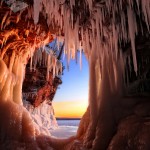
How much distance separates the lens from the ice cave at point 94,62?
5090 mm

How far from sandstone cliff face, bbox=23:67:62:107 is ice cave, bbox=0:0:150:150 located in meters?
4.59

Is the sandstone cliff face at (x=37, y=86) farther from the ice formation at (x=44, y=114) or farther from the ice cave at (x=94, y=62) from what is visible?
the ice cave at (x=94, y=62)

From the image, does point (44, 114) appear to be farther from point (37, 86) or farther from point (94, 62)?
point (94, 62)

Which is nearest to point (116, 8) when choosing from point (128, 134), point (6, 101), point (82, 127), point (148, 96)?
point (148, 96)

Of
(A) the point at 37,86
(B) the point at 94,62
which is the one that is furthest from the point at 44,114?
(B) the point at 94,62

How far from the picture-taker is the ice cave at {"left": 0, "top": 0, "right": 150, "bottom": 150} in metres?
5.09

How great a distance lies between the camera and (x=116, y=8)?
517 centimetres

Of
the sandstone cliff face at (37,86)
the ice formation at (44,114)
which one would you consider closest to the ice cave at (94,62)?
the sandstone cliff face at (37,86)

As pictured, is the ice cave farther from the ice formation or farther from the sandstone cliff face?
the ice formation

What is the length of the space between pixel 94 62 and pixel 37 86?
24.9ft

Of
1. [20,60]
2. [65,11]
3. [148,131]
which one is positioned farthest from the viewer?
[20,60]

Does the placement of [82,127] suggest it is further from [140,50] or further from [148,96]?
[140,50]

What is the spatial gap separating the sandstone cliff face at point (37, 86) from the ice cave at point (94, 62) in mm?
4594

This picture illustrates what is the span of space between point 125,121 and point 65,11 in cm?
290
